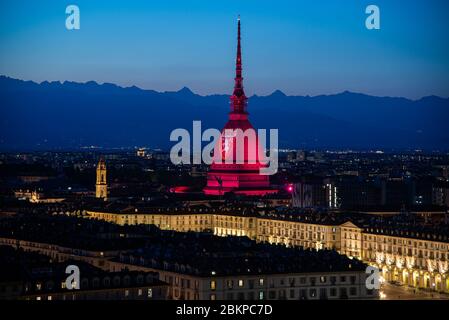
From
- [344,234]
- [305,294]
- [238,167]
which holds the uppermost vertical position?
[238,167]

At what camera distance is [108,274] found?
54906mm

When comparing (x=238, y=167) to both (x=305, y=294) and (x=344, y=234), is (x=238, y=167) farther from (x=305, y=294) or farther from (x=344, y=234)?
(x=305, y=294)

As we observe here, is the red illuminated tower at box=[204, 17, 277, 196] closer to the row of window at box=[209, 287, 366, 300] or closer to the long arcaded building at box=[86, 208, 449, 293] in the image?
the long arcaded building at box=[86, 208, 449, 293]

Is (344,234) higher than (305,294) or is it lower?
higher

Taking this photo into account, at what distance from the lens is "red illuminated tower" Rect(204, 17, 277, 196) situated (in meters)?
134

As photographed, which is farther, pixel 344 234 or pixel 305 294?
pixel 344 234

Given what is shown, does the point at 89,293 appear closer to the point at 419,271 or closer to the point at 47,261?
the point at 47,261

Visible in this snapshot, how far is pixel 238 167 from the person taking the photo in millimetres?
A: 134500

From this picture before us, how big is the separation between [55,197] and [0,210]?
85.2 feet

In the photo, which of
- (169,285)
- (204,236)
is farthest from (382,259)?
(169,285)

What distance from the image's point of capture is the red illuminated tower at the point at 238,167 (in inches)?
5281

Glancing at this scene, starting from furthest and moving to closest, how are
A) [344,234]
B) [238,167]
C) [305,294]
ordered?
[238,167] < [344,234] < [305,294]

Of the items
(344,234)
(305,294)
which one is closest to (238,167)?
(344,234)

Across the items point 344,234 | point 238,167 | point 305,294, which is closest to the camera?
point 305,294
